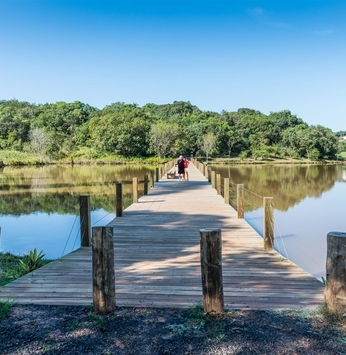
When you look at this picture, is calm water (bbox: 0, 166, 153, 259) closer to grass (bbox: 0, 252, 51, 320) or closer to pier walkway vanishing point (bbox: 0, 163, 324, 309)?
grass (bbox: 0, 252, 51, 320)

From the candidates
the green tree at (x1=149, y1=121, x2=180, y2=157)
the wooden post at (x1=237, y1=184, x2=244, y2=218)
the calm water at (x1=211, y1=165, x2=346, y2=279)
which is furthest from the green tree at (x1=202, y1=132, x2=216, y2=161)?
the wooden post at (x1=237, y1=184, x2=244, y2=218)

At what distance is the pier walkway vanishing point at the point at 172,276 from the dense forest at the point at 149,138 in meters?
49.9

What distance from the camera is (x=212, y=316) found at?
3098 mm

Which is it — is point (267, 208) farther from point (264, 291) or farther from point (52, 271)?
point (52, 271)

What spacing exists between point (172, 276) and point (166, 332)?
1490 mm

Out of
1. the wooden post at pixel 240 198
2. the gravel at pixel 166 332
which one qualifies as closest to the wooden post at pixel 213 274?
the gravel at pixel 166 332

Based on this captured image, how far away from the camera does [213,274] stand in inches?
123

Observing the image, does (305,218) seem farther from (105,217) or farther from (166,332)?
(166,332)

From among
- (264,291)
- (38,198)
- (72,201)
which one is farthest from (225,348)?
(38,198)

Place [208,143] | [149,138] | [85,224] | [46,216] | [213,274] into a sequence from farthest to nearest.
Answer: [208,143]
[149,138]
[46,216]
[85,224]
[213,274]

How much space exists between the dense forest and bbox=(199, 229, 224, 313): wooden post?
5316 cm

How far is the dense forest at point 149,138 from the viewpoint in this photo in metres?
57.2

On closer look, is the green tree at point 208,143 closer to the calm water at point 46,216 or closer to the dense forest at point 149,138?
the dense forest at point 149,138

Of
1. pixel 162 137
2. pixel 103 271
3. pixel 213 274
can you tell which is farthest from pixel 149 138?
pixel 213 274
